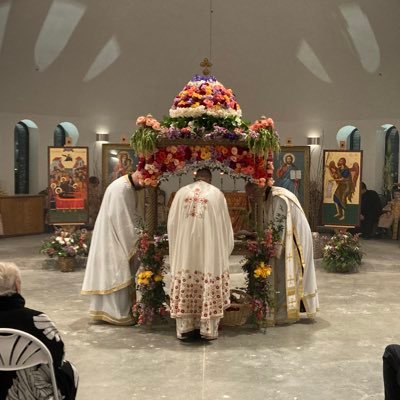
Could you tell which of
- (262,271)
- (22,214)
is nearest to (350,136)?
(22,214)

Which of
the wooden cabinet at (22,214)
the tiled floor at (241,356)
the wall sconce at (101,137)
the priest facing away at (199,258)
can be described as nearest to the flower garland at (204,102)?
the priest facing away at (199,258)

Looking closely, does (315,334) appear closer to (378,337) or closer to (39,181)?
(378,337)

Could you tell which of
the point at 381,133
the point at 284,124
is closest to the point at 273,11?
the point at 284,124

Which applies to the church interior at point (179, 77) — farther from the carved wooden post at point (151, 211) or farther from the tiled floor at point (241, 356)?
the carved wooden post at point (151, 211)

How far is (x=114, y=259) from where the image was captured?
309 inches

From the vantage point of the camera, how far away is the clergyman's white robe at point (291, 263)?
7902 mm

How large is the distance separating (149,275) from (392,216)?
11.3 m

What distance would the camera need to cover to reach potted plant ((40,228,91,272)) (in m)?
11.9

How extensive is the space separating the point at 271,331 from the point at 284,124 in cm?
1216

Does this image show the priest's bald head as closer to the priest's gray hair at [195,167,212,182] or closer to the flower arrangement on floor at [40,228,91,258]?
the priest's gray hair at [195,167,212,182]

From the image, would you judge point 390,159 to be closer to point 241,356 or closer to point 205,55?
point 205,55

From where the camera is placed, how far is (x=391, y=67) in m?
18.1

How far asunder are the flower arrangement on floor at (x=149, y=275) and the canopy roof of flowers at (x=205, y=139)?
0.72 m

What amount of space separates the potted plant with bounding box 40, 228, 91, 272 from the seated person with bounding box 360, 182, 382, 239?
830 cm
